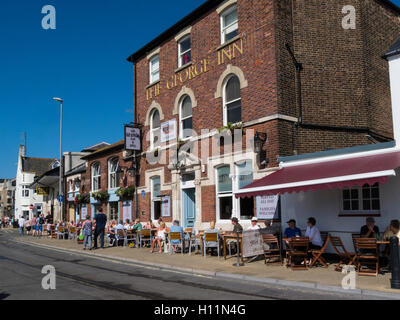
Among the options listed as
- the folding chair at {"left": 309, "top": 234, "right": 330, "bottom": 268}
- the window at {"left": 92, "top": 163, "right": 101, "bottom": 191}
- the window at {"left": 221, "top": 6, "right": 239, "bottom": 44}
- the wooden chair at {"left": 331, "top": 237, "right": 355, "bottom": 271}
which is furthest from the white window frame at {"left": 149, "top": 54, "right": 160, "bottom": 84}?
the wooden chair at {"left": 331, "top": 237, "right": 355, "bottom": 271}

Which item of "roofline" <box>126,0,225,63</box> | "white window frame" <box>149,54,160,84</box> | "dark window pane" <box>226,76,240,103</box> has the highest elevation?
"roofline" <box>126,0,225,63</box>

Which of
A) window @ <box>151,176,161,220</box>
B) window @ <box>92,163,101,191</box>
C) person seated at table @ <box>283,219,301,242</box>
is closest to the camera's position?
person seated at table @ <box>283,219,301,242</box>

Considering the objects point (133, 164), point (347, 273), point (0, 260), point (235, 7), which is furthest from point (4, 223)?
point (347, 273)

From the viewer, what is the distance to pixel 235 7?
16.0 metres

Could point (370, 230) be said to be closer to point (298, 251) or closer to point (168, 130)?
point (298, 251)

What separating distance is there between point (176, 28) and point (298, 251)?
12.6 m

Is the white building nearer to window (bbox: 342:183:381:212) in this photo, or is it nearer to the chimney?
window (bbox: 342:183:381:212)

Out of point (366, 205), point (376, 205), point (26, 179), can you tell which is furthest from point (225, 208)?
point (26, 179)

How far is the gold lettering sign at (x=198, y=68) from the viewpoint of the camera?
15.6 meters

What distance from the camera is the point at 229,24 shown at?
53.4ft

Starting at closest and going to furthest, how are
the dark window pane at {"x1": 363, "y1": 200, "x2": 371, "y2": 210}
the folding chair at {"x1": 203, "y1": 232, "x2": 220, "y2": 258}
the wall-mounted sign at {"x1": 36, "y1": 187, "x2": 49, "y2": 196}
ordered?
the dark window pane at {"x1": 363, "y1": 200, "x2": 371, "y2": 210}
the folding chair at {"x1": 203, "y1": 232, "x2": 220, "y2": 258}
the wall-mounted sign at {"x1": 36, "y1": 187, "x2": 49, "y2": 196}

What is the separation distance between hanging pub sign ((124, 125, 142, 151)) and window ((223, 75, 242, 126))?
21.2 feet

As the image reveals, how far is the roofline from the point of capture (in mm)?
16797
